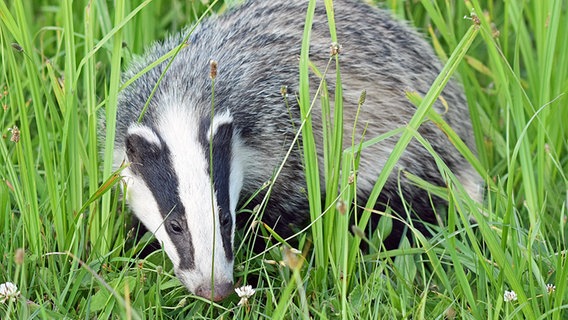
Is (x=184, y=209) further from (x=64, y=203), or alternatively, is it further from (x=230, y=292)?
(x=64, y=203)

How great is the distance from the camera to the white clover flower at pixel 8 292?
278 cm

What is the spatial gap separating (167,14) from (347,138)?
69.0 inches

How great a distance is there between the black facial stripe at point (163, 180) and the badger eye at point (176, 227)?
0.01 metres

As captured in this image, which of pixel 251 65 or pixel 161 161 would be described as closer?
pixel 161 161

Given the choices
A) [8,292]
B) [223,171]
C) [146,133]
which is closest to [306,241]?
[223,171]

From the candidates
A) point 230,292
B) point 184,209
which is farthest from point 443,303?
point 184,209

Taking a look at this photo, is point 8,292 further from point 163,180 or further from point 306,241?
point 306,241

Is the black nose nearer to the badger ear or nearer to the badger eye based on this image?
the badger eye

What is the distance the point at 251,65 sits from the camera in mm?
3768

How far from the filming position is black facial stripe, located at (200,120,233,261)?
3080 millimetres

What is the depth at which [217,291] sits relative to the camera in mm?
2980

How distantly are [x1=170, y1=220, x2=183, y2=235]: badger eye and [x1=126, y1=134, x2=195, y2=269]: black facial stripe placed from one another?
0.03 ft

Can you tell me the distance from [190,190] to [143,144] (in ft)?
1.02

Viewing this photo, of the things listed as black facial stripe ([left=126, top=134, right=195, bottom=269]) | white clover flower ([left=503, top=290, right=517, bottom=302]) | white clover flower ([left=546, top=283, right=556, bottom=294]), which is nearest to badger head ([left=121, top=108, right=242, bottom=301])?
black facial stripe ([left=126, top=134, right=195, bottom=269])
